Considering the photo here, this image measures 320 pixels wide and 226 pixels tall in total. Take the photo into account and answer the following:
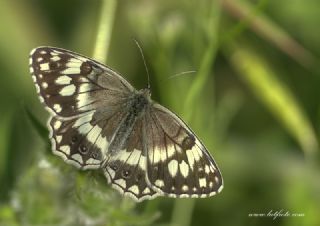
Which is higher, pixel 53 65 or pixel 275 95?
pixel 275 95

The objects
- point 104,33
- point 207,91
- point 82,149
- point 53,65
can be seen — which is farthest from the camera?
point 207,91

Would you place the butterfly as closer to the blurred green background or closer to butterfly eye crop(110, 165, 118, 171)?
butterfly eye crop(110, 165, 118, 171)

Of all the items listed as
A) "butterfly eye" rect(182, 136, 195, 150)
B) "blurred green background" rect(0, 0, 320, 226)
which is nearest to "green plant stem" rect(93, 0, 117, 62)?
"blurred green background" rect(0, 0, 320, 226)

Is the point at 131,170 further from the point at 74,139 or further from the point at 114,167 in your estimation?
the point at 74,139

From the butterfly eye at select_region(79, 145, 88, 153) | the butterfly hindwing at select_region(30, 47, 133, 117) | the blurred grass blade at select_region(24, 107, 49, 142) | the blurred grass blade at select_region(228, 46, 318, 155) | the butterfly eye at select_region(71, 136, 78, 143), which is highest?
the blurred grass blade at select_region(228, 46, 318, 155)

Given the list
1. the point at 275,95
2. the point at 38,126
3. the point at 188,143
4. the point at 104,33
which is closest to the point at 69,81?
the point at 38,126

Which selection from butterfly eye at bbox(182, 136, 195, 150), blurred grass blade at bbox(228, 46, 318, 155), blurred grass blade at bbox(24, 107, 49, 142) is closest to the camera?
blurred grass blade at bbox(24, 107, 49, 142)
